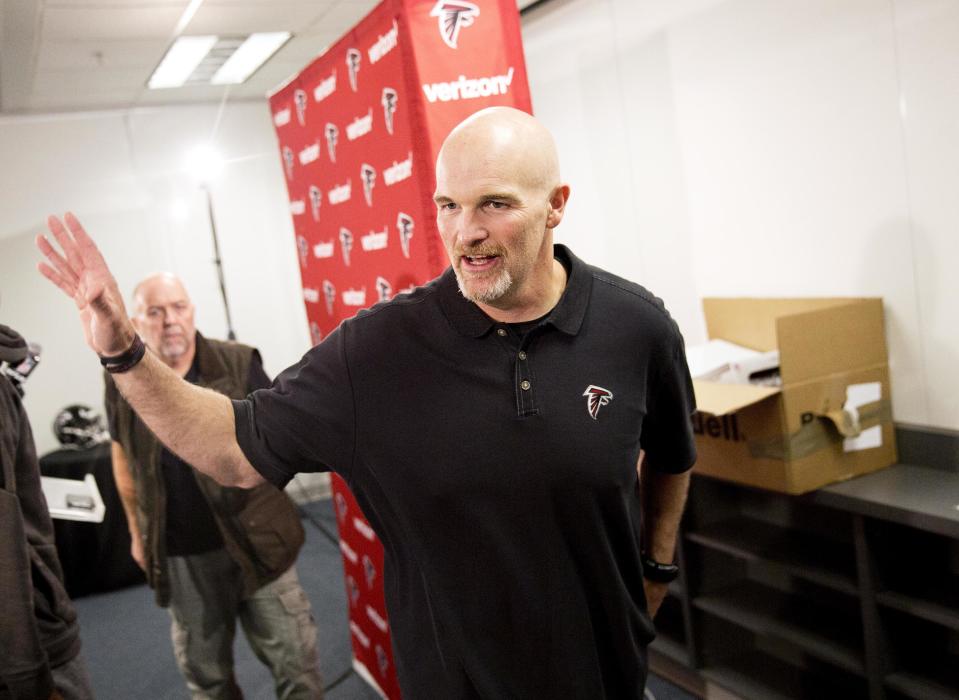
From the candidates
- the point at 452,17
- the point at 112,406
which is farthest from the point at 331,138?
the point at 112,406

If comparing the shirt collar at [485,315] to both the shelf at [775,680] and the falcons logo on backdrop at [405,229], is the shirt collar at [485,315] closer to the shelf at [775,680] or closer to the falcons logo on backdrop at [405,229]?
the falcons logo on backdrop at [405,229]

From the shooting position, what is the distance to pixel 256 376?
301 centimetres

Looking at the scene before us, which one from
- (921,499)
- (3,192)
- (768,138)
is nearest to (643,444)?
(921,499)

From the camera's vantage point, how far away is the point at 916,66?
8.82 ft

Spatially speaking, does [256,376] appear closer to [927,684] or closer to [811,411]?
[811,411]

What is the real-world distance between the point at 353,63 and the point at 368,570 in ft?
6.27

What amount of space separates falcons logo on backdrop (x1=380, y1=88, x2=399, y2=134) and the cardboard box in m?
1.28

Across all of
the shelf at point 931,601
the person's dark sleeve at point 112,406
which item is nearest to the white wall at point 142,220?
the person's dark sleeve at point 112,406

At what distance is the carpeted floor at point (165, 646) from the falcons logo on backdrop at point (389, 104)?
232 centimetres

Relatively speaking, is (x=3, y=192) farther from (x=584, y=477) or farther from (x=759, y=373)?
(x=584, y=477)

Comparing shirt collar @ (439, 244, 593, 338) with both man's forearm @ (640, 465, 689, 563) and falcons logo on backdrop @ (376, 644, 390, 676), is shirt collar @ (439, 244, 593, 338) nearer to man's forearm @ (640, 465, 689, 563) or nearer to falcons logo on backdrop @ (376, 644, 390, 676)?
man's forearm @ (640, 465, 689, 563)

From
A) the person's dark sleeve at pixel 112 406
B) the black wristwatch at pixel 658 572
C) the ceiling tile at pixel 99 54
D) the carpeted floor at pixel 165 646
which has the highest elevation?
the ceiling tile at pixel 99 54

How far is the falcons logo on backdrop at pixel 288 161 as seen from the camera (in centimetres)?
346

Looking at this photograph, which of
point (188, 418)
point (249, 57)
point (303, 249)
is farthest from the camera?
point (249, 57)
